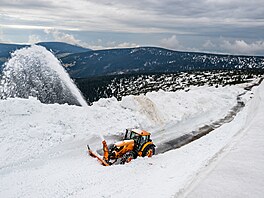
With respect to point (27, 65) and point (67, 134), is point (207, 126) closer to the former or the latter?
point (67, 134)

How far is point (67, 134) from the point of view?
1944 centimetres

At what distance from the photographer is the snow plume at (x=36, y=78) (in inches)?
1054

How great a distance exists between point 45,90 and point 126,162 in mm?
14782

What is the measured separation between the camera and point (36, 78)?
27.4 metres

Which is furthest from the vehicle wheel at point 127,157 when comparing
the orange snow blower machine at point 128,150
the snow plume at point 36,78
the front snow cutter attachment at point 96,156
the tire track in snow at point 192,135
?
the snow plume at point 36,78

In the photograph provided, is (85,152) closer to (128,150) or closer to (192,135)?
(128,150)

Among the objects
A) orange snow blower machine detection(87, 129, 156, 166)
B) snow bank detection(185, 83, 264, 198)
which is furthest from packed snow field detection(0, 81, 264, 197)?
snow bank detection(185, 83, 264, 198)

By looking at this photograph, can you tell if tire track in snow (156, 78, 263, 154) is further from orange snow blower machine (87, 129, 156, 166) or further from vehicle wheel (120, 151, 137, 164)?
vehicle wheel (120, 151, 137, 164)

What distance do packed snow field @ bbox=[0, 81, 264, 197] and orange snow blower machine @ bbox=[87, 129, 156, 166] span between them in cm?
52

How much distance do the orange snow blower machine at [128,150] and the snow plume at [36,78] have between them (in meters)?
10.8

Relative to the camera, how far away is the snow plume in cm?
2677

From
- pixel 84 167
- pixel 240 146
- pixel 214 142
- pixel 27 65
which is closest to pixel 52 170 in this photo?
pixel 84 167

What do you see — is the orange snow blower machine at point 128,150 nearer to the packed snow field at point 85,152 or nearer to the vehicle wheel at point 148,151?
the vehicle wheel at point 148,151

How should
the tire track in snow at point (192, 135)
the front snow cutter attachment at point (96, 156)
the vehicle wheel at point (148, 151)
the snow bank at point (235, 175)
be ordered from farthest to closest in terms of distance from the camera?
the tire track in snow at point (192, 135)
the vehicle wheel at point (148, 151)
the front snow cutter attachment at point (96, 156)
the snow bank at point (235, 175)
